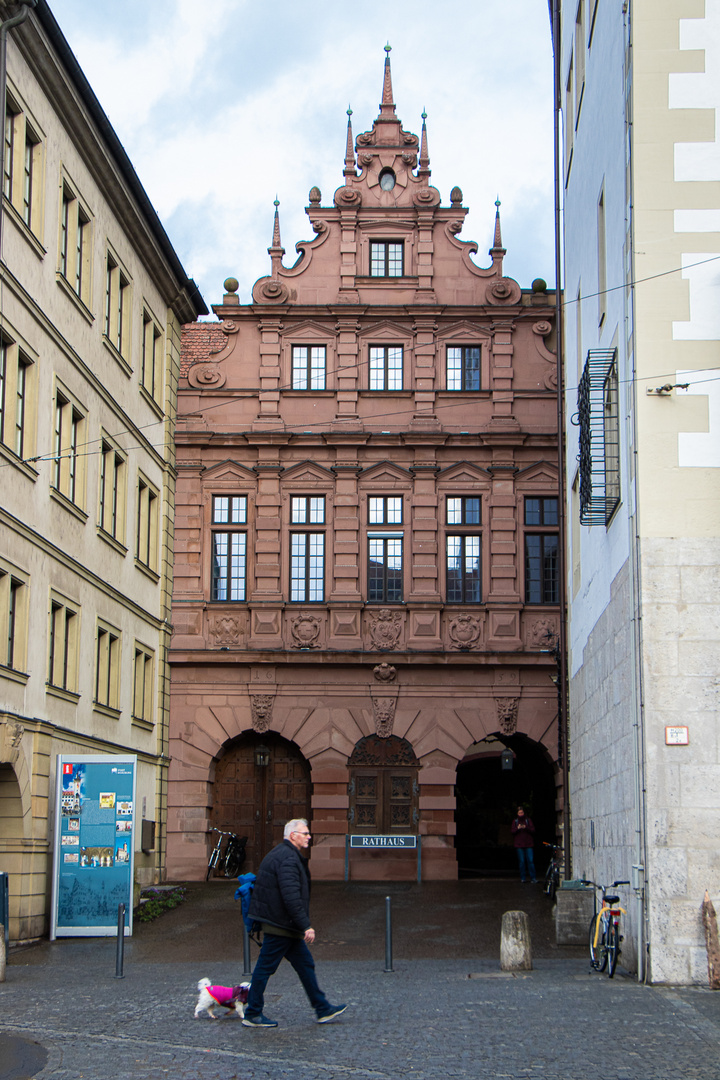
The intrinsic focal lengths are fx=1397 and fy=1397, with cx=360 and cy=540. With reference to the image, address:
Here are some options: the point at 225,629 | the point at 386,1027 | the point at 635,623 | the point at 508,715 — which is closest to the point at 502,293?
the point at 508,715

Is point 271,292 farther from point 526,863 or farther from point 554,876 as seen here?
point 554,876

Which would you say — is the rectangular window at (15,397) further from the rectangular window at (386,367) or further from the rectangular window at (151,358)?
the rectangular window at (386,367)

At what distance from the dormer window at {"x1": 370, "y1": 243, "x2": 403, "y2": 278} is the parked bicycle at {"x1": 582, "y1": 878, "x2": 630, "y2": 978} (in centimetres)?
2077

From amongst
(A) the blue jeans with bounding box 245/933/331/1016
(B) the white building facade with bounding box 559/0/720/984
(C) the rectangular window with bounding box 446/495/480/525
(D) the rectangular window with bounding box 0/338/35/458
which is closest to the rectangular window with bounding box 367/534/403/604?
(C) the rectangular window with bounding box 446/495/480/525

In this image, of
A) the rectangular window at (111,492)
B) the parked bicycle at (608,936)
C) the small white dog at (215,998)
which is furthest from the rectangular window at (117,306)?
the small white dog at (215,998)

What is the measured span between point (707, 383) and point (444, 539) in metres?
17.5

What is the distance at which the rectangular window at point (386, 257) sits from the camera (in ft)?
111

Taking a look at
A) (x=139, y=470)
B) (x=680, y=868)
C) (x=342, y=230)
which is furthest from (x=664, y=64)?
(x=342, y=230)

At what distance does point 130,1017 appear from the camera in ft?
43.0

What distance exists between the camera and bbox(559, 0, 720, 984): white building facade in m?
14.4

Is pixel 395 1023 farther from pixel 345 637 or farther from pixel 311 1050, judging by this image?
pixel 345 637

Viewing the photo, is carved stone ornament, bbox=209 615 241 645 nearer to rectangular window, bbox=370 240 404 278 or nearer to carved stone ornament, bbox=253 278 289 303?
carved stone ornament, bbox=253 278 289 303

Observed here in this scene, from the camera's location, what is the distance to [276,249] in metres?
34.0

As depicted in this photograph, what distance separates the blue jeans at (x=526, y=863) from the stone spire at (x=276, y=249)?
48.4 ft
